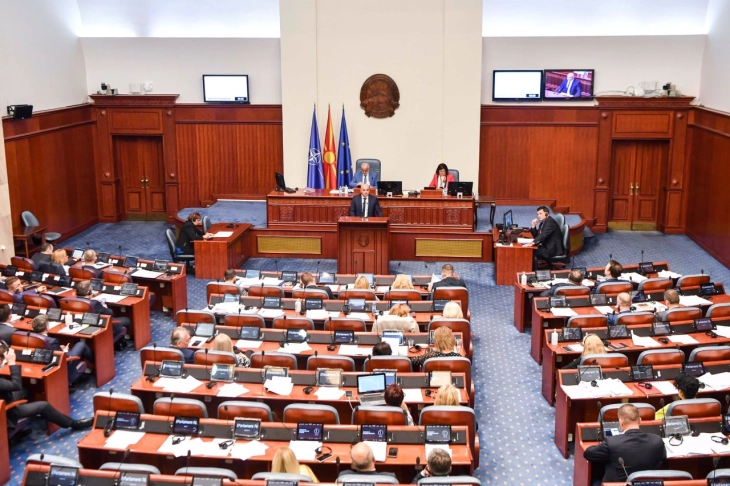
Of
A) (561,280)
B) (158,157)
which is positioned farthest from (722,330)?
(158,157)

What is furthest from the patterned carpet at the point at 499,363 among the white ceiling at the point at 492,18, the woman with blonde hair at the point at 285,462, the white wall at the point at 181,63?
the white ceiling at the point at 492,18

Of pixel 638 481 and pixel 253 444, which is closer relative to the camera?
pixel 638 481

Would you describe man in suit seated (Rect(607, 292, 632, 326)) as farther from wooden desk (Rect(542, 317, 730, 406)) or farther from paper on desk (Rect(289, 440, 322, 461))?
paper on desk (Rect(289, 440, 322, 461))

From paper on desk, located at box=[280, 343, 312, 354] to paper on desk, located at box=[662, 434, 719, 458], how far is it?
4.15 metres

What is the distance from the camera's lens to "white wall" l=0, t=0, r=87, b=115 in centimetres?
1561

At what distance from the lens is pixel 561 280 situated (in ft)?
40.5

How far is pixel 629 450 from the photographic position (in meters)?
6.87

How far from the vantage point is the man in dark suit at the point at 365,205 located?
15.0m

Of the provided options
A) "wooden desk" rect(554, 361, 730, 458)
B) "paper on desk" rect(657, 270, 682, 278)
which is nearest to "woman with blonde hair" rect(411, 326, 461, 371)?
"wooden desk" rect(554, 361, 730, 458)

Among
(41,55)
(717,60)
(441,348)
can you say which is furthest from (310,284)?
(717,60)

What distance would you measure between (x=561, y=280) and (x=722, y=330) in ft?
8.95

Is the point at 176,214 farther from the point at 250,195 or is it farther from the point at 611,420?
the point at 611,420

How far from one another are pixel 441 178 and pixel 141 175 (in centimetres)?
797

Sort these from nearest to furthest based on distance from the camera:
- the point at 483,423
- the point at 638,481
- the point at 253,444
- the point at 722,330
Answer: the point at 638,481 → the point at 253,444 → the point at 483,423 → the point at 722,330
